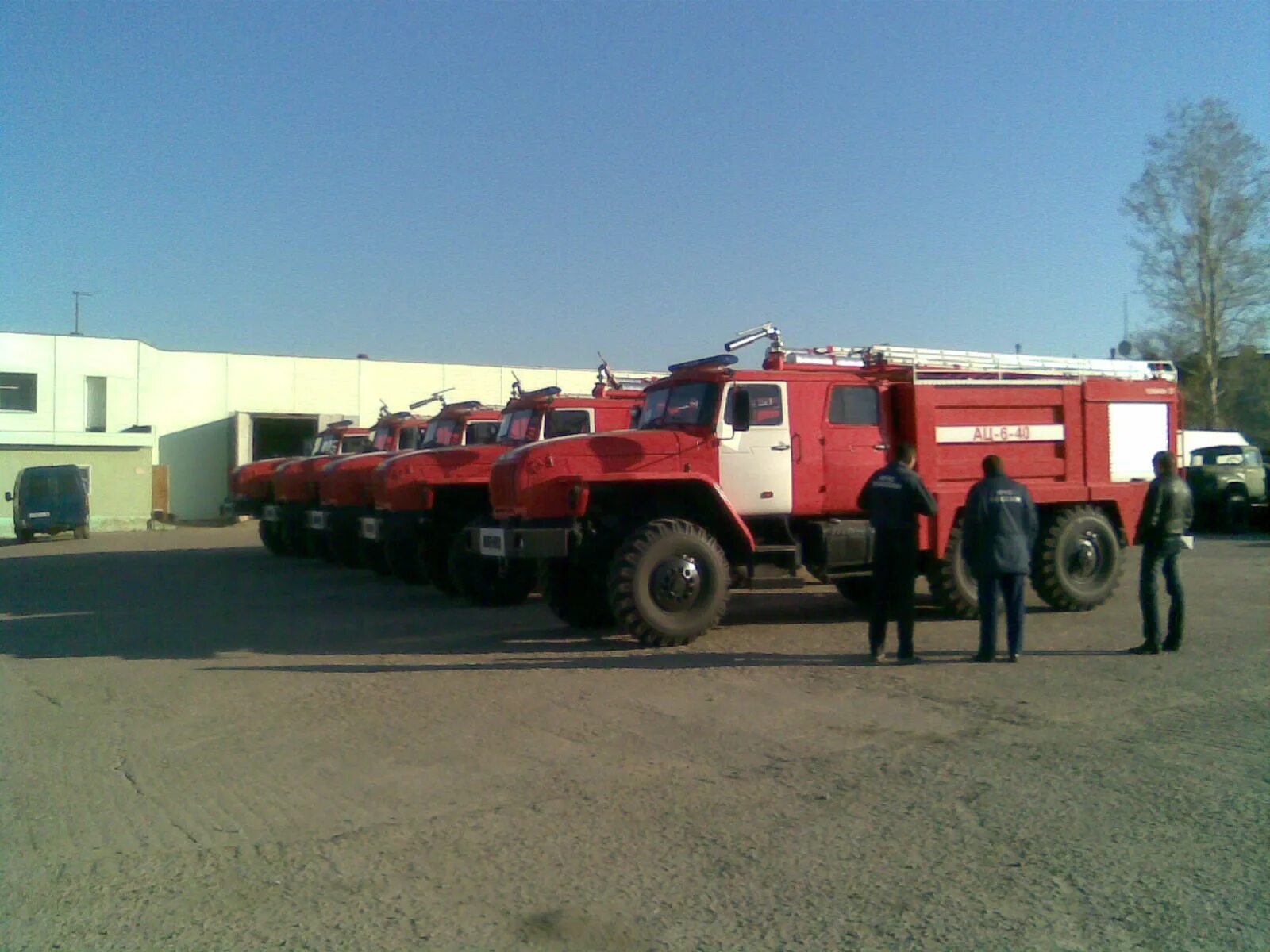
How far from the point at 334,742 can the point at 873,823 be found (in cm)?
353

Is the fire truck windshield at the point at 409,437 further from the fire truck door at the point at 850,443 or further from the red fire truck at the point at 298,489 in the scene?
the fire truck door at the point at 850,443

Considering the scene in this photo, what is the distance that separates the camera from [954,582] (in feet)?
36.6

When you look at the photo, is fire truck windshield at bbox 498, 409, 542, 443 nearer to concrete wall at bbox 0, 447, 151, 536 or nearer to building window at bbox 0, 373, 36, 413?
concrete wall at bbox 0, 447, 151, 536

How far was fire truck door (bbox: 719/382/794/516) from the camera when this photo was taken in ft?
34.2

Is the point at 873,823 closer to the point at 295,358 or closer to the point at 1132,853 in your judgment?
the point at 1132,853

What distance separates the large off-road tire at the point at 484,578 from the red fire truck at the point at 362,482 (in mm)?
2701

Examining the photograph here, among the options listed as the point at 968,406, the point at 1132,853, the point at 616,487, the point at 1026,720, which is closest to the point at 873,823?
the point at 1132,853

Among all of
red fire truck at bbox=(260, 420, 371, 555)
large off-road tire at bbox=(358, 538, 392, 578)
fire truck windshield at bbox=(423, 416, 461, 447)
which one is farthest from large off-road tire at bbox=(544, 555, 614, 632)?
red fire truck at bbox=(260, 420, 371, 555)

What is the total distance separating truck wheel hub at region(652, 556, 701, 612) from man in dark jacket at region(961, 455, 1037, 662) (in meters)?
2.43

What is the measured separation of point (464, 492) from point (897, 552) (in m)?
6.41

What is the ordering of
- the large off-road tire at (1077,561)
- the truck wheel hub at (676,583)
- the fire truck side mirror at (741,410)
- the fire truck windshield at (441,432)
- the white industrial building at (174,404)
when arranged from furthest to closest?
the white industrial building at (174,404) → the fire truck windshield at (441,432) → the large off-road tire at (1077,561) → the fire truck side mirror at (741,410) → the truck wheel hub at (676,583)

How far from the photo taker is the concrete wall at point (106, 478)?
109 ft

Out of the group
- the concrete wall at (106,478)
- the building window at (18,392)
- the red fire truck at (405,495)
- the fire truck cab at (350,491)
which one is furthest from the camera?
the building window at (18,392)

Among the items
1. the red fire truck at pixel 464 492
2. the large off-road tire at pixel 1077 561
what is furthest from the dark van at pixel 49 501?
the large off-road tire at pixel 1077 561
